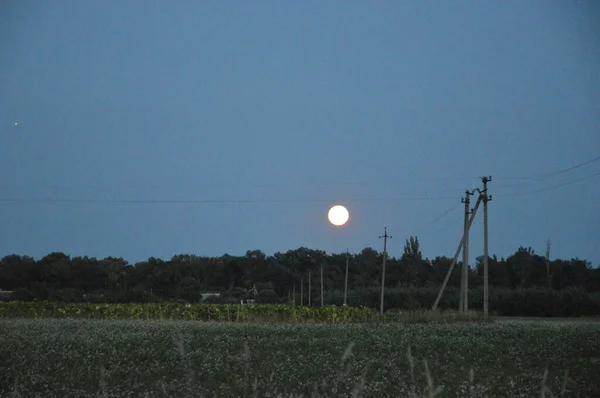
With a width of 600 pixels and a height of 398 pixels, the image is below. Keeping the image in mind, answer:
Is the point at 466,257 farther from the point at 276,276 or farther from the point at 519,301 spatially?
the point at 276,276

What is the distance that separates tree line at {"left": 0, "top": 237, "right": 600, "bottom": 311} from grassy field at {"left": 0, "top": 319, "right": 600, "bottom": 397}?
3527 centimetres

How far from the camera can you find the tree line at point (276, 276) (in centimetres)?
6100

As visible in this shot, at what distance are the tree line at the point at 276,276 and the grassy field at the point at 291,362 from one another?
3527 cm

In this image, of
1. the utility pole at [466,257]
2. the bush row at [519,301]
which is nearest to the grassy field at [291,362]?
the utility pole at [466,257]

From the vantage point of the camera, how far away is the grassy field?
521 inches

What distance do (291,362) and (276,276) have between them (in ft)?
220

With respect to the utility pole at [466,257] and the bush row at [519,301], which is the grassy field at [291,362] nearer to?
the utility pole at [466,257]

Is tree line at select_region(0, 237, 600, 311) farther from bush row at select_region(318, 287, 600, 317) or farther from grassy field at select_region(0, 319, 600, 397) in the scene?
grassy field at select_region(0, 319, 600, 397)

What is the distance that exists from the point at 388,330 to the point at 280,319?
33.4 ft

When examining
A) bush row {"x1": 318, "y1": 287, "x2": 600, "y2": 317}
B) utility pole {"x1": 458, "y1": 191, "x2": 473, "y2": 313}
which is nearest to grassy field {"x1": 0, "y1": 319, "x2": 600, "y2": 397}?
utility pole {"x1": 458, "y1": 191, "x2": 473, "y2": 313}

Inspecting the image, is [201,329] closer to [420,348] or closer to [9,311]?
[420,348]

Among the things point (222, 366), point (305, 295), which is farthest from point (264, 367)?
point (305, 295)

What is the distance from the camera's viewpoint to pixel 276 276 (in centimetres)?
8281

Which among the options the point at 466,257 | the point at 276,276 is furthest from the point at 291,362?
the point at 276,276
